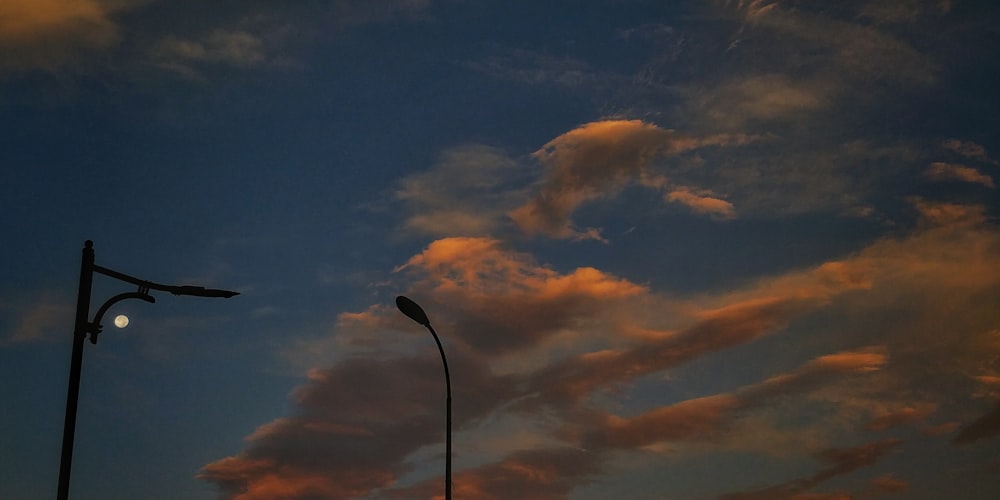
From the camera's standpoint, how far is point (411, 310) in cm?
2627

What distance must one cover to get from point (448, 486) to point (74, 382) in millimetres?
9334

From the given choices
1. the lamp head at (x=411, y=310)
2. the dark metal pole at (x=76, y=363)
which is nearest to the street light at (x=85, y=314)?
the dark metal pole at (x=76, y=363)

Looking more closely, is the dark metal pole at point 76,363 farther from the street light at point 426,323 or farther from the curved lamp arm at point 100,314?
the street light at point 426,323

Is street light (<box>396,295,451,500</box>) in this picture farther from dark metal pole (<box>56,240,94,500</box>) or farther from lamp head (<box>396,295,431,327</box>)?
dark metal pole (<box>56,240,94,500</box>)

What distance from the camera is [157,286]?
2250 cm

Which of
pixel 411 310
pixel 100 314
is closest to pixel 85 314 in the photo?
pixel 100 314

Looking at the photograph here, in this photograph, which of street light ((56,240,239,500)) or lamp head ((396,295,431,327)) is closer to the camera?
street light ((56,240,239,500))

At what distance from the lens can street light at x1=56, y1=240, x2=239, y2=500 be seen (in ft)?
64.4

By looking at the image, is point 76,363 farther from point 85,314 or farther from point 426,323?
point 426,323

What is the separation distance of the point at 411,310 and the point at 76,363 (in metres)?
8.08

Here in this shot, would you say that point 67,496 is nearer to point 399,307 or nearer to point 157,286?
point 157,286

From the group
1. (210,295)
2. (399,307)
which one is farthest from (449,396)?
(210,295)

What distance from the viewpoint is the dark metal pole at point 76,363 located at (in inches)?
767

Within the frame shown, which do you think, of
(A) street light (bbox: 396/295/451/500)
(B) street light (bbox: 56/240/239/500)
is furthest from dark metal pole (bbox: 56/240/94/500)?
(A) street light (bbox: 396/295/451/500)
